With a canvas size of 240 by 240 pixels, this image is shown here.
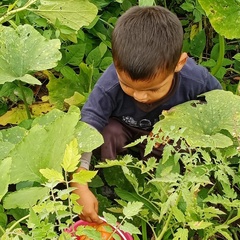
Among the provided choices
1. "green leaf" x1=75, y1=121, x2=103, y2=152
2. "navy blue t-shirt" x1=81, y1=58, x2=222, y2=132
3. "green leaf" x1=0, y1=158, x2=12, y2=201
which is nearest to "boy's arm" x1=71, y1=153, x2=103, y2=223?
"green leaf" x1=75, y1=121, x2=103, y2=152

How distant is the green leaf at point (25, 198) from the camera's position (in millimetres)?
1422

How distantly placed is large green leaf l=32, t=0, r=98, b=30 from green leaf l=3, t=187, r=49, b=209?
0.71 m

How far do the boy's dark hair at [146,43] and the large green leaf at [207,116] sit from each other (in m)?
0.15

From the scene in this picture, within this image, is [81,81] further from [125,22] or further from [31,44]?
[125,22]

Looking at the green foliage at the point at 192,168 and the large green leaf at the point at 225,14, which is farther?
the large green leaf at the point at 225,14

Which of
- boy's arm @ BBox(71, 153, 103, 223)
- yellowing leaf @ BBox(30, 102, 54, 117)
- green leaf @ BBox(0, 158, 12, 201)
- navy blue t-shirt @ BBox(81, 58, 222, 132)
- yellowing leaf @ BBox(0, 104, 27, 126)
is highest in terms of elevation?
green leaf @ BBox(0, 158, 12, 201)

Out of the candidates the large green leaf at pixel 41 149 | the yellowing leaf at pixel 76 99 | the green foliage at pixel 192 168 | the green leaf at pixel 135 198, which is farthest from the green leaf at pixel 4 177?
the yellowing leaf at pixel 76 99

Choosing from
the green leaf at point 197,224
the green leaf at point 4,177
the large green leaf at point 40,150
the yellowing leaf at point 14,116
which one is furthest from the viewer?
the yellowing leaf at point 14,116

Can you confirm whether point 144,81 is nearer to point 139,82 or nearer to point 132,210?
point 139,82

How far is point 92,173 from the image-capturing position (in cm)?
112

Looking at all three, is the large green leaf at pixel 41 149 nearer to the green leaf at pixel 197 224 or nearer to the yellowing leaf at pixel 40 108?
the green leaf at pixel 197 224

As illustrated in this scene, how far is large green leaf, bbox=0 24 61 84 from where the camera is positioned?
5.70 feet

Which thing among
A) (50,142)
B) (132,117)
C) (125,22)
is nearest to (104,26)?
(132,117)

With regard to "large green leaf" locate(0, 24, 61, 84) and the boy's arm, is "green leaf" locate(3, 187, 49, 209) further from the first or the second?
"large green leaf" locate(0, 24, 61, 84)
